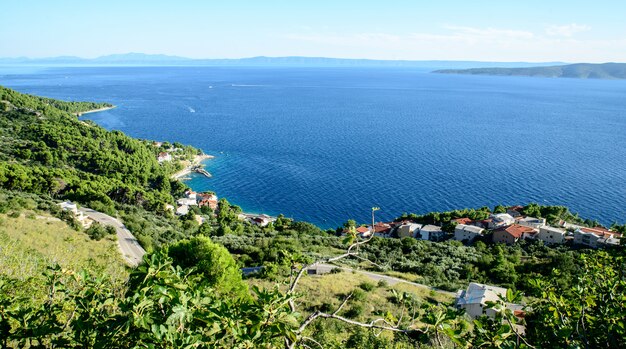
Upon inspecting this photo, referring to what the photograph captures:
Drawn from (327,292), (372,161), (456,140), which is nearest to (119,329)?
(327,292)

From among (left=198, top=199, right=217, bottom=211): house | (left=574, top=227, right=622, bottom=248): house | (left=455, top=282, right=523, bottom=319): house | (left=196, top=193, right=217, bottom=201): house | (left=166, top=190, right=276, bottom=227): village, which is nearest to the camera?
(left=455, top=282, right=523, bottom=319): house

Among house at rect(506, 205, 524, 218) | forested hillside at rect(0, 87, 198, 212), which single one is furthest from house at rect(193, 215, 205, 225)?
house at rect(506, 205, 524, 218)

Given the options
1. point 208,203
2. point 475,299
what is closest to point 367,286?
point 475,299

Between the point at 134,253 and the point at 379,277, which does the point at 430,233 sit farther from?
the point at 134,253

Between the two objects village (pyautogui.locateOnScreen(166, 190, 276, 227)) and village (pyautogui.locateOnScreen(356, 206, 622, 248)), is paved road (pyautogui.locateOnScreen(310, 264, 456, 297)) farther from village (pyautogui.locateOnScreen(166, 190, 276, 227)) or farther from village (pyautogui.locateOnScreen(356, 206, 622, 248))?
village (pyautogui.locateOnScreen(166, 190, 276, 227))

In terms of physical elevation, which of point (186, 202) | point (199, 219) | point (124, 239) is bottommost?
point (199, 219)
